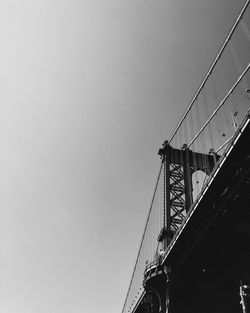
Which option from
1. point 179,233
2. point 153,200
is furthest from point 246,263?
point 153,200

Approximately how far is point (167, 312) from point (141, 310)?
901cm

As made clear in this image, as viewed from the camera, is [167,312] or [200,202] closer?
[200,202]

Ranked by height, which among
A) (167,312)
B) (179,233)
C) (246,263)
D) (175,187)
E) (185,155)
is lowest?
(167,312)

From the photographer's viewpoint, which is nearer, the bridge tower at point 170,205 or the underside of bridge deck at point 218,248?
the underside of bridge deck at point 218,248

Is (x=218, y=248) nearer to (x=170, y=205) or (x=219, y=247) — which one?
(x=219, y=247)

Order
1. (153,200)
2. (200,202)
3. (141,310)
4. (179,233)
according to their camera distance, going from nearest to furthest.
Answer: (200,202), (179,233), (141,310), (153,200)

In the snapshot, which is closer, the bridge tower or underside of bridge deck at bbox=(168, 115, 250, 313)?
underside of bridge deck at bbox=(168, 115, 250, 313)

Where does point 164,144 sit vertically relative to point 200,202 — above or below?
above

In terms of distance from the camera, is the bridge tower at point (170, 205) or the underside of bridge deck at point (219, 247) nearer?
the underside of bridge deck at point (219, 247)

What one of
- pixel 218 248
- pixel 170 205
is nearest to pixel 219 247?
pixel 218 248

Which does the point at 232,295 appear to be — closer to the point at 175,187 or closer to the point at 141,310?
the point at 175,187

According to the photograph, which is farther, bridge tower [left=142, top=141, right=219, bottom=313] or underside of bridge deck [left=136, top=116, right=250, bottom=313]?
bridge tower [left=142, top=141, right=219, bottom=313]

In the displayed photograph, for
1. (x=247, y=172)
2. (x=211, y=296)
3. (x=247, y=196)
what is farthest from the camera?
(x=211, y=296)

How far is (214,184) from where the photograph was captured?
12375 millimetres
